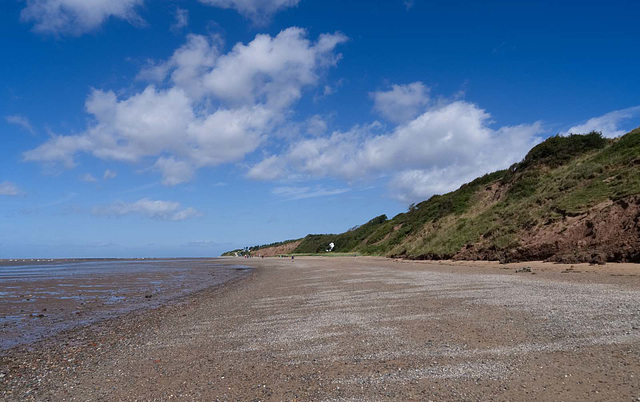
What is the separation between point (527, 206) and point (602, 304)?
78.5 ft

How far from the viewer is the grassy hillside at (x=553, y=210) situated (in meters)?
20.8

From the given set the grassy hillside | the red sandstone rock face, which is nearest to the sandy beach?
the red sandstone rock face

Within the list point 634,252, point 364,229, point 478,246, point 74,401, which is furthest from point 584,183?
point 364,229

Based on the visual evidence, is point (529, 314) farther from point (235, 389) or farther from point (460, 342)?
point (235, 389)

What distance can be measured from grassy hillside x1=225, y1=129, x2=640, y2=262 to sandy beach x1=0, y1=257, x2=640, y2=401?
33.3ft

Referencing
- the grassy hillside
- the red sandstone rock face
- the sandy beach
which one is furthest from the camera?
the grassy hillside

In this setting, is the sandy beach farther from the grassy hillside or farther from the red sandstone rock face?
the grassy hillside

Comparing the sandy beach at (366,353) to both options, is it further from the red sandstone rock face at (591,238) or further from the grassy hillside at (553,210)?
the grassy hillside at (553,210)

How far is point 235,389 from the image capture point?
19.0 feet

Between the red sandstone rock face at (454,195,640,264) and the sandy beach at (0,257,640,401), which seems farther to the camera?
the red sandstone rock face at (454,195,640,264)

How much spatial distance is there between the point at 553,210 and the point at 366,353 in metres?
25.7

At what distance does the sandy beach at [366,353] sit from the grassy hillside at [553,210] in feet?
33.3

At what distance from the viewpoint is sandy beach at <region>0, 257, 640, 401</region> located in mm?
5340

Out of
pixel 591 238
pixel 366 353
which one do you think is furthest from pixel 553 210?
pixel 366 353
